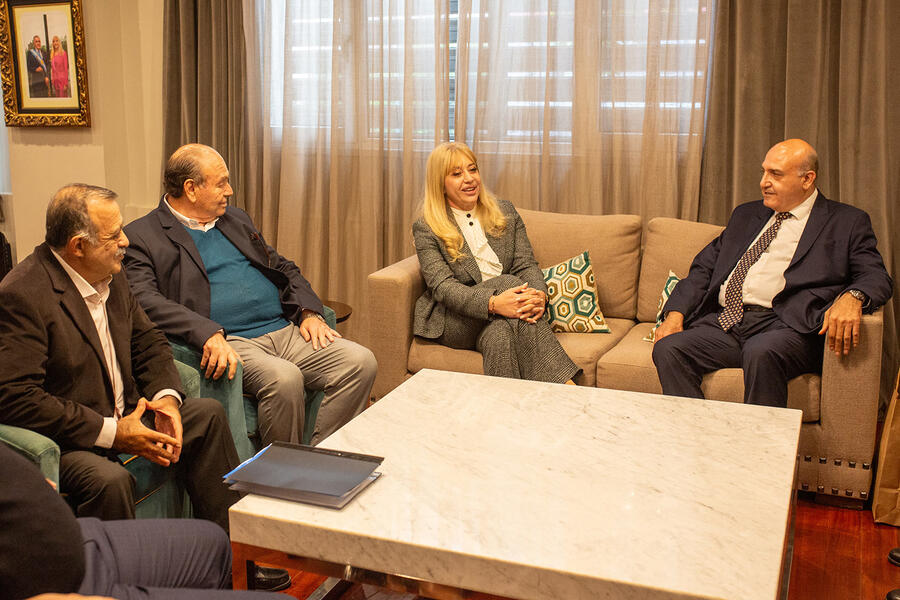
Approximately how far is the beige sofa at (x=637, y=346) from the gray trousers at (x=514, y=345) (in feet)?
0.22

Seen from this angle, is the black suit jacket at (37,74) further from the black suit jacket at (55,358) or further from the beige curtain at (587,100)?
the black suit jacket at (55,358)

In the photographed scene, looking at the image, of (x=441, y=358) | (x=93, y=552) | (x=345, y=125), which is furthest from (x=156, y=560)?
(x=345, y=125)

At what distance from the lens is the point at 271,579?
7.75 feet

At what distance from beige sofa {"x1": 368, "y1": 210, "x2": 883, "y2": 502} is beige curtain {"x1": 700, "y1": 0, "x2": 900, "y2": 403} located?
52 cm

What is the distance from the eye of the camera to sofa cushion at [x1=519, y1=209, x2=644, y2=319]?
3.74m

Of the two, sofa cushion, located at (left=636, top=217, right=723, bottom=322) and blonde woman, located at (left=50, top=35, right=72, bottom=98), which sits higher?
blonde woman, located at (left=50, top=35, right=72, bottom=98)

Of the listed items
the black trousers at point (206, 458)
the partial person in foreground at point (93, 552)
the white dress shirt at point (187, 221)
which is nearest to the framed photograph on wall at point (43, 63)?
the white dress shirt at point (187, 221)

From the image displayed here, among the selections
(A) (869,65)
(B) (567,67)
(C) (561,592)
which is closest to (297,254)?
(B) (567,67)

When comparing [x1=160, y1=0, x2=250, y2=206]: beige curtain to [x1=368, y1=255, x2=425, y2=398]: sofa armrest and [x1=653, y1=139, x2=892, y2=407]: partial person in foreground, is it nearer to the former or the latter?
[x1=368, y1=255, x2=425, y2=398]: sofa armrest

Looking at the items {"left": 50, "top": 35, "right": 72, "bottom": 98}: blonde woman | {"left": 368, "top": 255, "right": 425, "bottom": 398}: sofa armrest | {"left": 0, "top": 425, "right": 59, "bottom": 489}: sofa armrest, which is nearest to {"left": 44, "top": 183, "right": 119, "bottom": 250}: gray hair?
{"left": 0, "top": 425, "right": 59, "bottom": 489}: sofa armrest

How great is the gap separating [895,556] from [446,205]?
6.81 ft

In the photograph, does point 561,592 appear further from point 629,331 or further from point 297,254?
point 297,254

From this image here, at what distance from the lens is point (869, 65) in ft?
11.6

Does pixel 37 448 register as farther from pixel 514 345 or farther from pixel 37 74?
pixel 37 74
